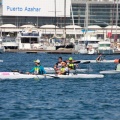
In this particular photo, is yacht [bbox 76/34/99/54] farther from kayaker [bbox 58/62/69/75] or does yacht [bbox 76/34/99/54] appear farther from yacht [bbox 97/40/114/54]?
kayaker [bbox 58/62/69/75]

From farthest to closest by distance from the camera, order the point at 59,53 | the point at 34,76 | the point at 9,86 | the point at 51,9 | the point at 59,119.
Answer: the point at 51,9 < the point at 59,53 < the point at 34,76 < the point at 9,86 < the point at 59,119

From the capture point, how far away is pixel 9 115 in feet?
96.0

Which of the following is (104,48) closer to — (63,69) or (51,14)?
(63,69)

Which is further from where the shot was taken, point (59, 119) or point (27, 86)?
point (27, 86)

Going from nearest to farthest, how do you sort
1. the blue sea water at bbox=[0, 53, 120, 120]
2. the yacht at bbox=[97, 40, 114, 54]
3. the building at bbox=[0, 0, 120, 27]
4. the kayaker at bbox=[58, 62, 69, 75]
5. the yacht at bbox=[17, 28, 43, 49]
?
the blue sea water at bbox=[0, 53, 120, 120], the kayaker at bbox=[58, 62, 69, 75], the yacht at bbox=[97, 40, 114, 54], the yacht at bbox=[17, 28, 43, 49], the building at bbox=[0, 0, 120, 27]

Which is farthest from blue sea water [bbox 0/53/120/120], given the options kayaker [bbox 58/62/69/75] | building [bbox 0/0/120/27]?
building [bbox 0/0/120/27]

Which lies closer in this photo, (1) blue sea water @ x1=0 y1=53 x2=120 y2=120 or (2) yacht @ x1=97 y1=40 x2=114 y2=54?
(1) blue sea water @ x1=0 y1=53 x2=120 y2=120

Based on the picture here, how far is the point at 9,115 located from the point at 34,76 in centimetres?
1615

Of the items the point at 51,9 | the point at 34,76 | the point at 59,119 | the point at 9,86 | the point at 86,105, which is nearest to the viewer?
the point at 59,119

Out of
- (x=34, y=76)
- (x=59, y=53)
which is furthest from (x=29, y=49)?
(x=34, y=76)

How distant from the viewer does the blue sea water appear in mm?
29453

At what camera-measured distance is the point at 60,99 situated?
34.6 meters

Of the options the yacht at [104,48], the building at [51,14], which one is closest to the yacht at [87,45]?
the yacht at [104,48]

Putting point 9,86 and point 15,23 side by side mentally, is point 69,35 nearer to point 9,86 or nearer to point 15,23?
point 15,23
